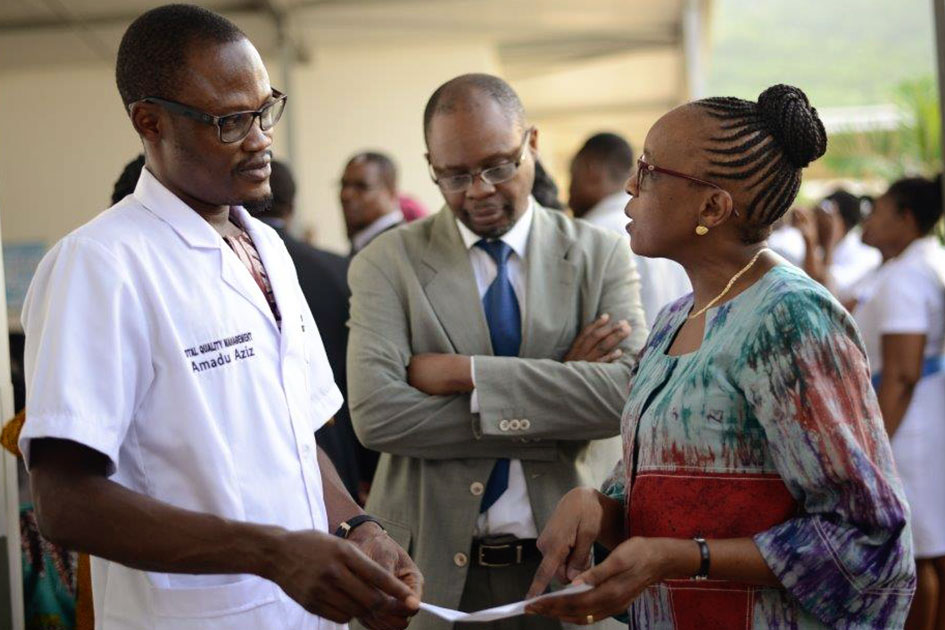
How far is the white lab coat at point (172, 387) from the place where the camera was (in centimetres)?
185

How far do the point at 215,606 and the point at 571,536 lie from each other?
29.3 inches

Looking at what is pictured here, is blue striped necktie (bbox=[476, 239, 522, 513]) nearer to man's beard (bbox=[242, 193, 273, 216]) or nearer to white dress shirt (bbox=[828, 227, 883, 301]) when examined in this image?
man's beard (bbox=[242, 193, 273, 216])

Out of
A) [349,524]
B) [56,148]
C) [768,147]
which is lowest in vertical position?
[349,524]

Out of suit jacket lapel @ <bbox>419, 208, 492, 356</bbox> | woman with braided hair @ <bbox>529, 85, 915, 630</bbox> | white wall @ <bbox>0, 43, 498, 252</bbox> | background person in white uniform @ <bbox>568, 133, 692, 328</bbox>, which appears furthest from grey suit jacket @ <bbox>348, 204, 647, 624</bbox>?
white wall @ <bbox>0, 43, 498, 252</bbox>

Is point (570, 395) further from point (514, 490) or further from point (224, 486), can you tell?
point (224, 486)

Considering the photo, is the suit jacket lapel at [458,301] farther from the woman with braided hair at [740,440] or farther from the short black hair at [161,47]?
the short black hair at [161,47]

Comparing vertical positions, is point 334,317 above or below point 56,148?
below

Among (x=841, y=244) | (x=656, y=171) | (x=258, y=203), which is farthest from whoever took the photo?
(x=841, y=244)

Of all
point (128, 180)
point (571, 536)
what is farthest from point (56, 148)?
point (571, 536)

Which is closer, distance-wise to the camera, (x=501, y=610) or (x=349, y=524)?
(x=501, y=610)

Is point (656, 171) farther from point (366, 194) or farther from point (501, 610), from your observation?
point (366, 194)

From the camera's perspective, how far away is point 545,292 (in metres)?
3.14

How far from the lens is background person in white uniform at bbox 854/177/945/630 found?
17.3 ft

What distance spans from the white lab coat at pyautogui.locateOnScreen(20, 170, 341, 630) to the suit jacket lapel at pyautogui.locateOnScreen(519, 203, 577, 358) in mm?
1044
